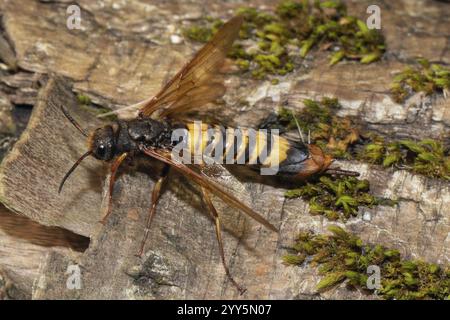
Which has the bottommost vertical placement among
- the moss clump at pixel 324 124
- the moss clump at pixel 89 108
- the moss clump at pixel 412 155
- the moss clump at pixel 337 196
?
the moss clump at pixel 337 196

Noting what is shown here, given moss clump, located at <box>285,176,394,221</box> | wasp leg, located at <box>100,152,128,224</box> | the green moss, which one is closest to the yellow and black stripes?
moss clump, located at <box>285,176,394,221</box>

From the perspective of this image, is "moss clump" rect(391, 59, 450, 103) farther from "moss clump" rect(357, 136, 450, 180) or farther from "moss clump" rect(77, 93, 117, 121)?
"moss clump" rect(77, 93, 117, 121)

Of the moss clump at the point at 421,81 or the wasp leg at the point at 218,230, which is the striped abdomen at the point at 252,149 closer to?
the wasp leg at the point at 218,230

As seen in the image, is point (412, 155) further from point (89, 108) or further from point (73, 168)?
point (89, 108)

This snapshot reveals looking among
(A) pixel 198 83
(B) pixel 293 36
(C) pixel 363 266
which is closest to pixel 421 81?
(B) pixel 293 36

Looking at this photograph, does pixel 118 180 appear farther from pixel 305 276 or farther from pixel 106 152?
pixel 305 276

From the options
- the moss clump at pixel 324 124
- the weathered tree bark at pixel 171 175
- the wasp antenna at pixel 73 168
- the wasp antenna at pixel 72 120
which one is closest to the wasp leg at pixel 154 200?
the weathered tree bark at pixel 171 175
